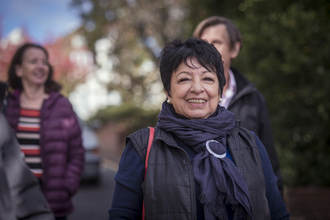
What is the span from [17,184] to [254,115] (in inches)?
72.5

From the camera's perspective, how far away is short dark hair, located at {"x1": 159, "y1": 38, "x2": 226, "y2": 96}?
186 centimetres

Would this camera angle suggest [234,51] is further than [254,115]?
Yes

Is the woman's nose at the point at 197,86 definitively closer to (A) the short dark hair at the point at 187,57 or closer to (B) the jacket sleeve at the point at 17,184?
(A) the short dark hair at the point at 187,57

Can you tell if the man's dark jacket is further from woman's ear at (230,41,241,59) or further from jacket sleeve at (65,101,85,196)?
jacket sleeve at (65,101,85,196)

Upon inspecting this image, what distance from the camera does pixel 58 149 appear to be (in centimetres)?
283

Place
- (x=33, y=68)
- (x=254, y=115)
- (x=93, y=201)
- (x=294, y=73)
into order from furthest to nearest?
(x=93, y=201) → (x=294, y=73) → (x=33, y=68) → (x=254, y=115)

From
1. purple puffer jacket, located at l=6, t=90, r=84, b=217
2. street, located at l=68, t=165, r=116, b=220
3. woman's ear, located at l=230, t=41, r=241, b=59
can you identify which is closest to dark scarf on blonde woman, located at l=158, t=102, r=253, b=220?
woman's ear, located at l=230, t=41, r=241, b=59

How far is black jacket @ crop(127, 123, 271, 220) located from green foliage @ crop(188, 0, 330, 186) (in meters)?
3.01

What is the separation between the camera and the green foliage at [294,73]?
4398mm

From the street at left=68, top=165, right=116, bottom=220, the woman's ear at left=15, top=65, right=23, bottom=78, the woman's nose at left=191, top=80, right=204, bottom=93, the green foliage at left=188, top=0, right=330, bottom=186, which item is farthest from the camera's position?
the street at left=68, top=165, right=116, bottom=220

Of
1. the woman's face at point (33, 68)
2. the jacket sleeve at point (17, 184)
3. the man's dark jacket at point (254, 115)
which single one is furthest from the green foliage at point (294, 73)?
the jacket sleeve at point (17, 184)

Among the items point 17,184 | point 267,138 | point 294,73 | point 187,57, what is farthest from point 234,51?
point 294,73

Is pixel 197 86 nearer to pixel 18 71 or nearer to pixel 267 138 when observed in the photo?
pixel 267 138

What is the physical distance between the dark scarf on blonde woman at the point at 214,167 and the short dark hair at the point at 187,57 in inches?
10.2
